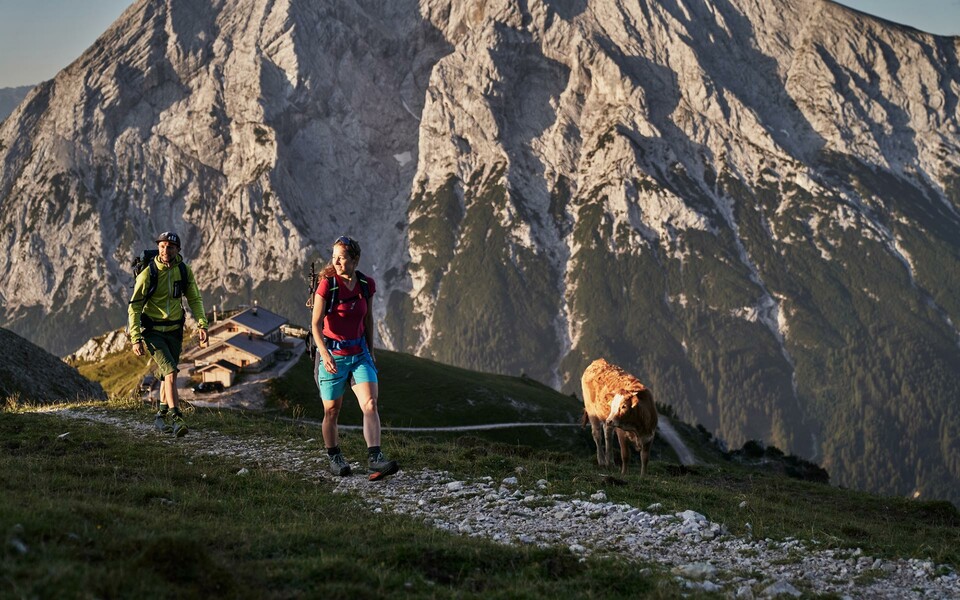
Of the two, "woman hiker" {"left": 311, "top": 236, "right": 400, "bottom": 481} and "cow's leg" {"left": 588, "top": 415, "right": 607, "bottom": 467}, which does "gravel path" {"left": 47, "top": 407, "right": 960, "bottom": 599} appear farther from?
"cow's leg" {"left": 588, "top": 415, "right": 607, "bottom": 467}

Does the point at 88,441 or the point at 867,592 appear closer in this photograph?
the point at 867,592

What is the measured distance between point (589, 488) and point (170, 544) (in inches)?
419

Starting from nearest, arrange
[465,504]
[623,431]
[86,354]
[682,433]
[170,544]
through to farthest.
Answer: [170,544] → [465,504] → [623,431] → [682,433] → [86,354]

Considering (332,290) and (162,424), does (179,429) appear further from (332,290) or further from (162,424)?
(332,290)

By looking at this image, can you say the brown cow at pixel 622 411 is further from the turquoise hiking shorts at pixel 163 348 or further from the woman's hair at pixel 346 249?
the turquoise hiking shorts at pixel 163 348

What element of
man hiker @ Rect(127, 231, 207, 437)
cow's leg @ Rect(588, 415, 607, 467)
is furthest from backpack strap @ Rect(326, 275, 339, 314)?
cow's leg @ Rect(588, 415, 607, 467)

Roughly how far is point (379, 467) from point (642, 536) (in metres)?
6.20

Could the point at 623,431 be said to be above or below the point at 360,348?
below

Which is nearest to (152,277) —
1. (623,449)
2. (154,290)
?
(154,290)

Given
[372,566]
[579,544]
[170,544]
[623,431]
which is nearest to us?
[170,544]

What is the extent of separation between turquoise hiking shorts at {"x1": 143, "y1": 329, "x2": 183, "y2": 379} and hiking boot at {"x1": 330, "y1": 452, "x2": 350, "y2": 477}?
689cm

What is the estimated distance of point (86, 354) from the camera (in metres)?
143

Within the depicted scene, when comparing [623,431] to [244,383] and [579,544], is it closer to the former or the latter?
[579,544]

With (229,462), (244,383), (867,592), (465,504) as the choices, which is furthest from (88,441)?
(244,383)
